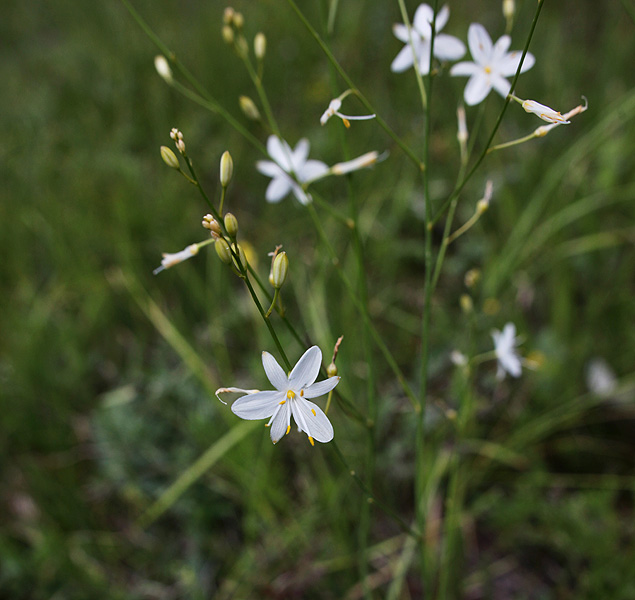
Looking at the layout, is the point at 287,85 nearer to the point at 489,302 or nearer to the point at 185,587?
the point at 489,302

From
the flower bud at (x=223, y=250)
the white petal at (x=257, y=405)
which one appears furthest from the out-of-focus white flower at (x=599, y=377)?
the flower bud at (x=223, y=250)

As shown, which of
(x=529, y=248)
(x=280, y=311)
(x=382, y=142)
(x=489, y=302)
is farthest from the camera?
(x=382, y=142)

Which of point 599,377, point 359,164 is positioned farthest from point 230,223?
point 599,377

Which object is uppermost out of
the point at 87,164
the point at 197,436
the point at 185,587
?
the point at 87,164

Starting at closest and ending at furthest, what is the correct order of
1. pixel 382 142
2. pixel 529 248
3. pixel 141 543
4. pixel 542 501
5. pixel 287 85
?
pixel 542 501
pixel 141 543
pixel 529 248
pixel 382 142
pixel 287 85

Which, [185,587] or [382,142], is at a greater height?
[382,142]

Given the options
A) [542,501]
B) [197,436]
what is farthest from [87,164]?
[542,501]

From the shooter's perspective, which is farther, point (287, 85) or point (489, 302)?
point (287, 85)
